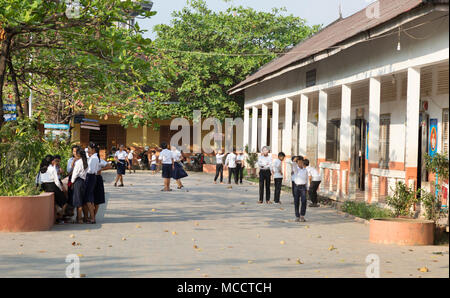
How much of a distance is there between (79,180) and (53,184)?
570 millimetres

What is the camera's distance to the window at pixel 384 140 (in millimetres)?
20797

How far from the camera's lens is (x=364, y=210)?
16.5 meters

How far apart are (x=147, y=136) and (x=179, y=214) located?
108 ft

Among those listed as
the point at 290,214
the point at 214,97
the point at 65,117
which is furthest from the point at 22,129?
the point at 214,97

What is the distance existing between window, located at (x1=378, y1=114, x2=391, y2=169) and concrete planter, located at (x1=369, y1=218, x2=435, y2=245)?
857 centimetres

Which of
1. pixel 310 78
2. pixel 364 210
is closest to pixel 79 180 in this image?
pixel 364 210

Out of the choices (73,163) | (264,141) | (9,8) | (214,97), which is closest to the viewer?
(9,8)

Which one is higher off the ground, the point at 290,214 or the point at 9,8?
the point at 9,8

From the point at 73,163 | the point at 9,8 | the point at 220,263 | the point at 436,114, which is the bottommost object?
the point at 220,263

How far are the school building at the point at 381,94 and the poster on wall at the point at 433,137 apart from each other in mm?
24

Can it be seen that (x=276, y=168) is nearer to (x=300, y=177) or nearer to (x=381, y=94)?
(x=381, y=94)

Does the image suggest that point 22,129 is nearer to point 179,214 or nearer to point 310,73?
point 179,214

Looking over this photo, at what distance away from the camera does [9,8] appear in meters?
13.5

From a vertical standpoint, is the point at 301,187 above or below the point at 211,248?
above
